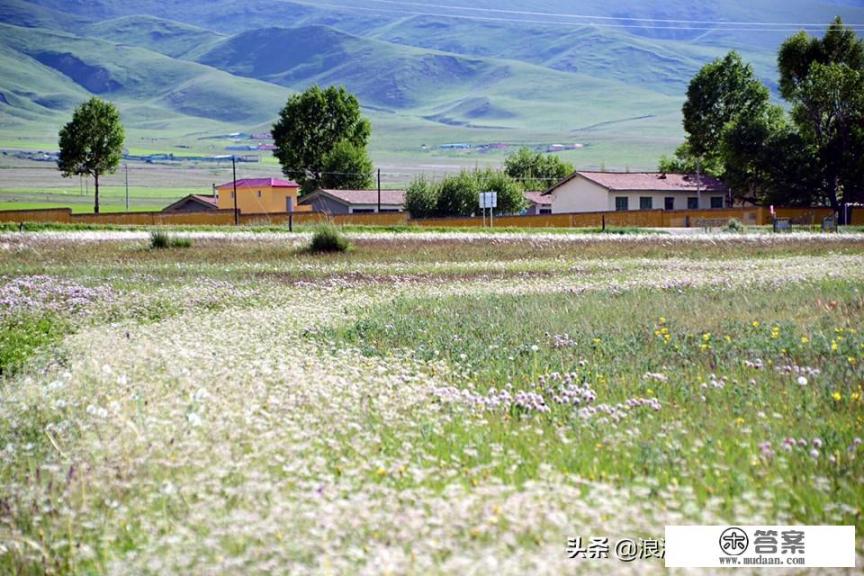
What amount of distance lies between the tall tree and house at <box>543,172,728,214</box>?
63.3 feet

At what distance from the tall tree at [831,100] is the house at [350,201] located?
1430 inches

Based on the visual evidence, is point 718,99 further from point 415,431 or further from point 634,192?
point 415,431

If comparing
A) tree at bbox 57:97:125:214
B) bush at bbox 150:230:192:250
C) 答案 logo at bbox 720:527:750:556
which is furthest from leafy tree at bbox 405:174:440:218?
答案 logo at bbox 720:527:750:556

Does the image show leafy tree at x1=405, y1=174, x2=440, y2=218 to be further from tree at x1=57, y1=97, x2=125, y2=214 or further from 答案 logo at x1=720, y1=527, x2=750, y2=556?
答案 logo at x1=720, y1=527, x2=750, y2=556

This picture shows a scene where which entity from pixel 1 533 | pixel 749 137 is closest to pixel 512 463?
pixel 1 533

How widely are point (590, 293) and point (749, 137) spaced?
58.2 metres

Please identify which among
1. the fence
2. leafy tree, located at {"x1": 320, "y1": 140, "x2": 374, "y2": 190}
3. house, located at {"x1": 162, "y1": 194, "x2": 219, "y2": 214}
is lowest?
the fence

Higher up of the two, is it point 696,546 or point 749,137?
point 749,137

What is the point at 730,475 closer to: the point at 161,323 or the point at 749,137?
the point at 161,323

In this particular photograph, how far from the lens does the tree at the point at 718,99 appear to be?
9069 cm

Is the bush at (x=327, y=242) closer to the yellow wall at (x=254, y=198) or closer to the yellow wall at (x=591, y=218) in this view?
the yellow wall at (x=591, y=218)

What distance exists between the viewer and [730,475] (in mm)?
6176

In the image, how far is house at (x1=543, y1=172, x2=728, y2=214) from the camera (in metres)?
88.8

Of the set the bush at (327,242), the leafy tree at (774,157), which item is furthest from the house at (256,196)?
the bush at (327,242)
